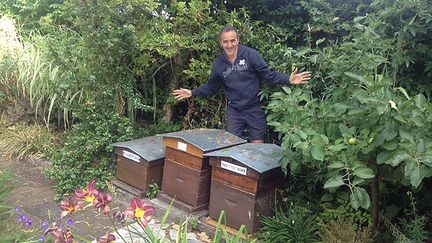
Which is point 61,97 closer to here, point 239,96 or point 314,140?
point 239,96

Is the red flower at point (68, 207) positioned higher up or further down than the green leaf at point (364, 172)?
further down

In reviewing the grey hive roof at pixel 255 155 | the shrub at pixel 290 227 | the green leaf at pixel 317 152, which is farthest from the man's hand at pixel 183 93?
the green leaf at pixel 317 152

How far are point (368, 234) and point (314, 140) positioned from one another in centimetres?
80

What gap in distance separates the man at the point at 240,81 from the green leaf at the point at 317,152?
1.63 meters

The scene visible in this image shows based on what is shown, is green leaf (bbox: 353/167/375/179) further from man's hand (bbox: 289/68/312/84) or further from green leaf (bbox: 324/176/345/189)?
man's hand (bbox: 289/68/312/84)

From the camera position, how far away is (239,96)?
4.61 meters

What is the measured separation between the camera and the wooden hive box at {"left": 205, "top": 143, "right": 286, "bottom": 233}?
11.4 feet

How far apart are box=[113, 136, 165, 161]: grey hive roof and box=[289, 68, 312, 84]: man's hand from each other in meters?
1.45

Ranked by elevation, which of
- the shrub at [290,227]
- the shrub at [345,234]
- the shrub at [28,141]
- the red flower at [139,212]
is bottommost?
the shrub at [28,141]

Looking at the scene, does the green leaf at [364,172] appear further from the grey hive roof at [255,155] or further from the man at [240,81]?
the man at [240,81]

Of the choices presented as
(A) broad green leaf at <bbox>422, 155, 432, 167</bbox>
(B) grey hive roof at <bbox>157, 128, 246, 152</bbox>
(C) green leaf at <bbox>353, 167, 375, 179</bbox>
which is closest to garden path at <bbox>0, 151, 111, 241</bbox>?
(B) grey hive roof at <bbox>157, 128, 246, 152</bbox>

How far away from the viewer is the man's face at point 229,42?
4.41m

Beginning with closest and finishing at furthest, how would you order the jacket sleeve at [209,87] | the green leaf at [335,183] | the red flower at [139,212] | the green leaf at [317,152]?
the red flower at [139,212] < the green leaf at [335,183] < the green leaf at [317,152] < the jacket sleeve at [209,87]

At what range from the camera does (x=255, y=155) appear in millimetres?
3631
